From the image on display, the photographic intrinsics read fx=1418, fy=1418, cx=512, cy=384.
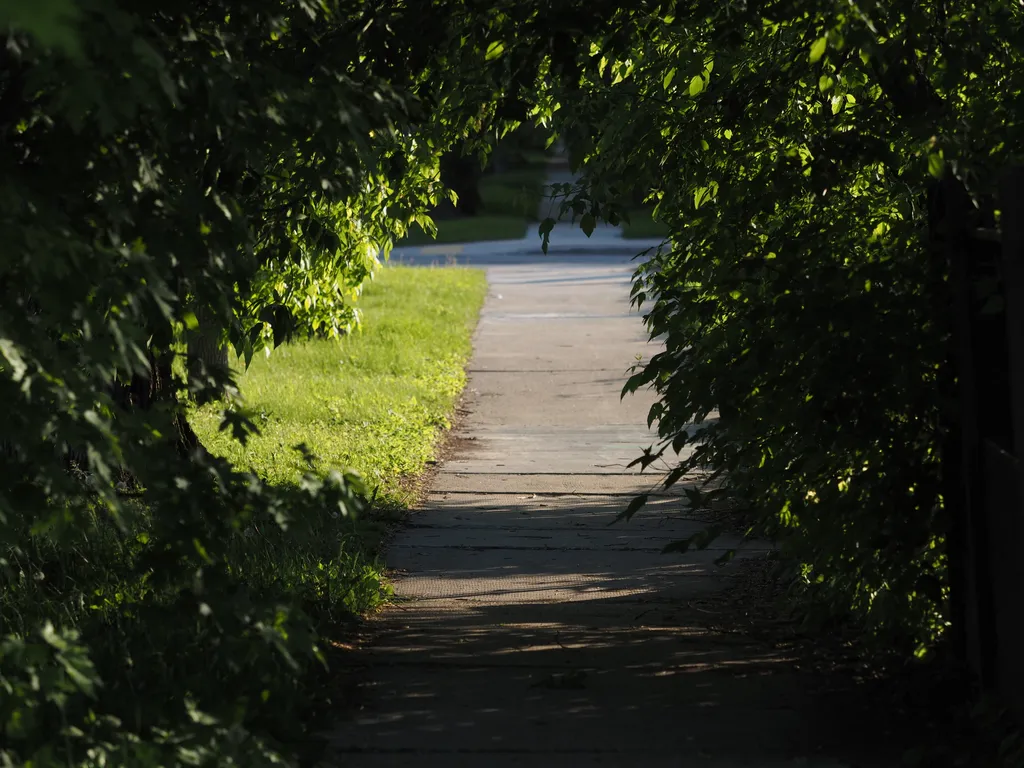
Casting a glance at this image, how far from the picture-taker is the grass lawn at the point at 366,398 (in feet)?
31.4

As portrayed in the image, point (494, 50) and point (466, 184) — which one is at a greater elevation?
point (494, 50)

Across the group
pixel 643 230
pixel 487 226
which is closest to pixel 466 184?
pixel 487 226

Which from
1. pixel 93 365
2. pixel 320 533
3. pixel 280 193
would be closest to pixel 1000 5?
pixel 280 193

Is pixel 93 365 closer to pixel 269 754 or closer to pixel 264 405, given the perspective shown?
pixel 269 754

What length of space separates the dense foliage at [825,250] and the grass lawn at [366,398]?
2405mm

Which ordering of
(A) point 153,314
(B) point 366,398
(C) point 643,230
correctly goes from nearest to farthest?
(A) point 153,314
(B) point 366,398
(C) point 643,230

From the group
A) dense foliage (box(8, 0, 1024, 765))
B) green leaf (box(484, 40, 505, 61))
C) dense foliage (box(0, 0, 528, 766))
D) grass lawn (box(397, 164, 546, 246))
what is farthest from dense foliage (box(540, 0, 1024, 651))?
grass lawn (box(397, 164, 546, 246))

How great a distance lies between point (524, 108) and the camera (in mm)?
5836

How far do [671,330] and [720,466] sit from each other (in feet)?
1.83

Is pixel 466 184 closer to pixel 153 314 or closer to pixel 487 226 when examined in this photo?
pixel 487 226

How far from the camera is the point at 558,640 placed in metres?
5.83

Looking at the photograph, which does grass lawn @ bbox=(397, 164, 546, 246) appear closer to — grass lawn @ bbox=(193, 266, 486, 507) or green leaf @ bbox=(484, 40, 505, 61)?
grass lawn @ bbox=(193, 266, 486, 507)

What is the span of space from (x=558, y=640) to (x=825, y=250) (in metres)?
1.96

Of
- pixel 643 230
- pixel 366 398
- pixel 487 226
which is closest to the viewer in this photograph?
pixel 366 398
